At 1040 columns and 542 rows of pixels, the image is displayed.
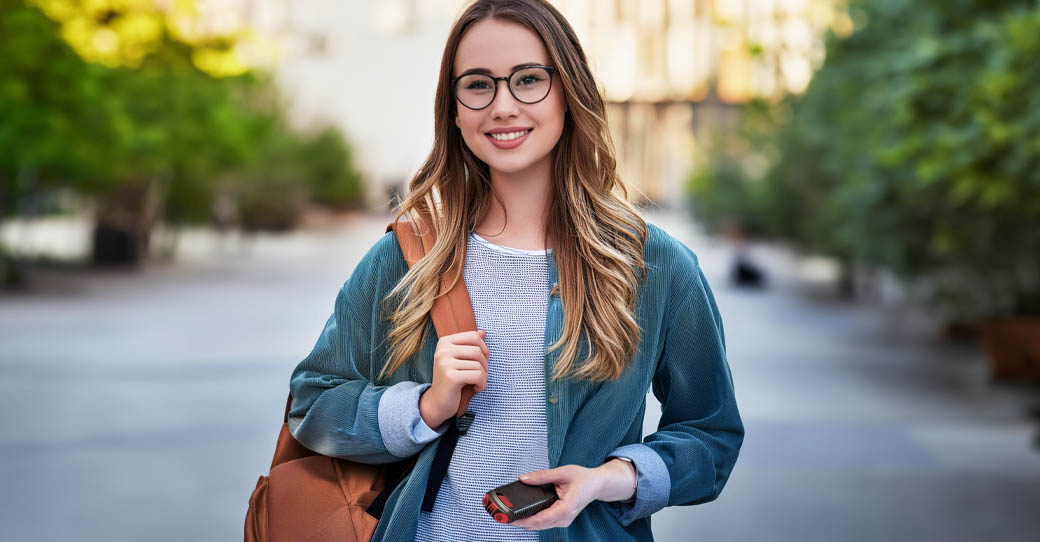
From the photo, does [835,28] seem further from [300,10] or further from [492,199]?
[300,10]

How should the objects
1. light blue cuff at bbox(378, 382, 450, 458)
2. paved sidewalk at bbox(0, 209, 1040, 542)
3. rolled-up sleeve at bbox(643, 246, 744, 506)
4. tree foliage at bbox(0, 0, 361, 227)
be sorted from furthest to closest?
tree foliage at bbox(0, 0, 361, 227) < paved sidewalk at bbox(0, 209, 1040, 542) < rolled-up sleeve at bbox(643, 246, 744, 506) < light blue cuff at bbox(378, 382, 450, 458)

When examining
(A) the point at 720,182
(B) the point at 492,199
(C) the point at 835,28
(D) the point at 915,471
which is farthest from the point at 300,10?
(B) the point at 492,199

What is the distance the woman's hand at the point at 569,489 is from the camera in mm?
1831

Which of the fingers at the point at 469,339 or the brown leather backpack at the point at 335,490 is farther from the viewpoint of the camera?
the brown leather backpack at the point at 335,490

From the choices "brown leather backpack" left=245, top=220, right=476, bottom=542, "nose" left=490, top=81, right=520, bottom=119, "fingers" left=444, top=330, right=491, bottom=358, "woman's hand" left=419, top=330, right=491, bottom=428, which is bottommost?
"brown leather backpack" left=245, top=220, right=476, bottom=542

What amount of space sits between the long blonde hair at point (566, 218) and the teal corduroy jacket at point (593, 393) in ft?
0.11

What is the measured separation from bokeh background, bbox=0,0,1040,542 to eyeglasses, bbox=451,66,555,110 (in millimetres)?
135

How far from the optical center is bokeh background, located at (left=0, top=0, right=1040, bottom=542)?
726 cm

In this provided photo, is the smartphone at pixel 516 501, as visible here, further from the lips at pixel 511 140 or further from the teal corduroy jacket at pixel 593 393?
A: the lips at pixel 511 140

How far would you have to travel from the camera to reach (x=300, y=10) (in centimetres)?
7681

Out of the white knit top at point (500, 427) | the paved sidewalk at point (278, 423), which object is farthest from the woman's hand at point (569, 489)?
the paved sidewalk at point (278, 423)

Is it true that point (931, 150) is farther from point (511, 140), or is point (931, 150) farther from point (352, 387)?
point (352, 387)

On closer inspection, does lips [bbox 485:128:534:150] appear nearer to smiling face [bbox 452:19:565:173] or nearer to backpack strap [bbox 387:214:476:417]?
smiling face [bbox 452:19:565:173]

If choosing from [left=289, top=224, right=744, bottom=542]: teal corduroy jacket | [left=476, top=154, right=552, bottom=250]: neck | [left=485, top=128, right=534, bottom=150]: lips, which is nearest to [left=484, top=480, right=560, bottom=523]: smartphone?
[left=289, top=224, right=744, bottom=542]: teal corduroy jacket
